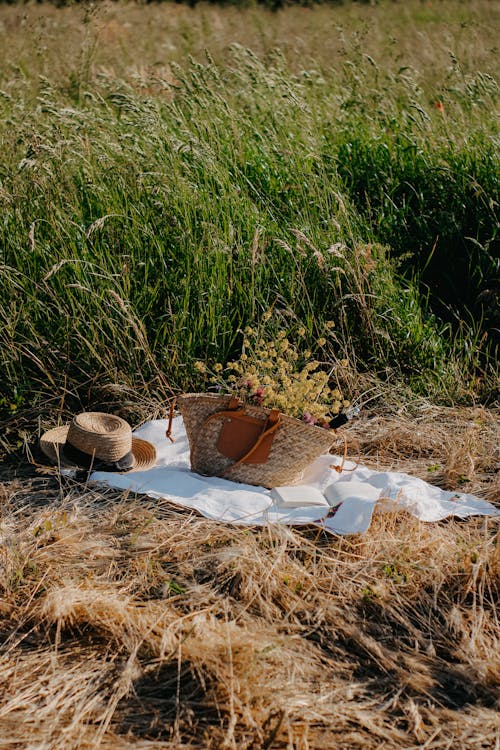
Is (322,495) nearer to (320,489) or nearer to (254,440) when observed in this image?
(320,489)

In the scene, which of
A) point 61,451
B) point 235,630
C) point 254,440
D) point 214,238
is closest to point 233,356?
point 214,238

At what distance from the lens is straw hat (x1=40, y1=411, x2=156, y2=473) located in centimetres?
357

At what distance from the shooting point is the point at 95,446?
3.57m

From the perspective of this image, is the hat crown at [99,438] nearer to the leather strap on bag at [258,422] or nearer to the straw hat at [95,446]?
the straw hat at [95,446]

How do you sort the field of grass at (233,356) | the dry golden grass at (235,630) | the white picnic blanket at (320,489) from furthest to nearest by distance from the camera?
the white picnic blanket at (320,489), the field of grass at (233,356), the dry golden grass at (235,630)

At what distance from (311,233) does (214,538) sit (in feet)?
6.87

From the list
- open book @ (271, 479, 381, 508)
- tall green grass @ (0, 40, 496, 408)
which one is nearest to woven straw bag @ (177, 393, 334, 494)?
open book @ (271, 479, 381, 508)

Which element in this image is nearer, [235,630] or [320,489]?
[235,630]

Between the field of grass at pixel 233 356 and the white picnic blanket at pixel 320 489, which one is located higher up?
the field of grass at pixel 233 356

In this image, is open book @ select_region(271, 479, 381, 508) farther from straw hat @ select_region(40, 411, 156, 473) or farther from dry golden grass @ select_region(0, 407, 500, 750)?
straw hat @ select_region(40, 411, 156, 473)

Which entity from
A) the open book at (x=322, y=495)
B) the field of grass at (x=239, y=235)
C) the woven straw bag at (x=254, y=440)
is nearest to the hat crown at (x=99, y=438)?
the woven straw bag at (x=254, y=440)

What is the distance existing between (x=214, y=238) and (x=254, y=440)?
1305mm

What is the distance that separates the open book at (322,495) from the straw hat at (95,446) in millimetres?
669

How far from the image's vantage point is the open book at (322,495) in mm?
3362
